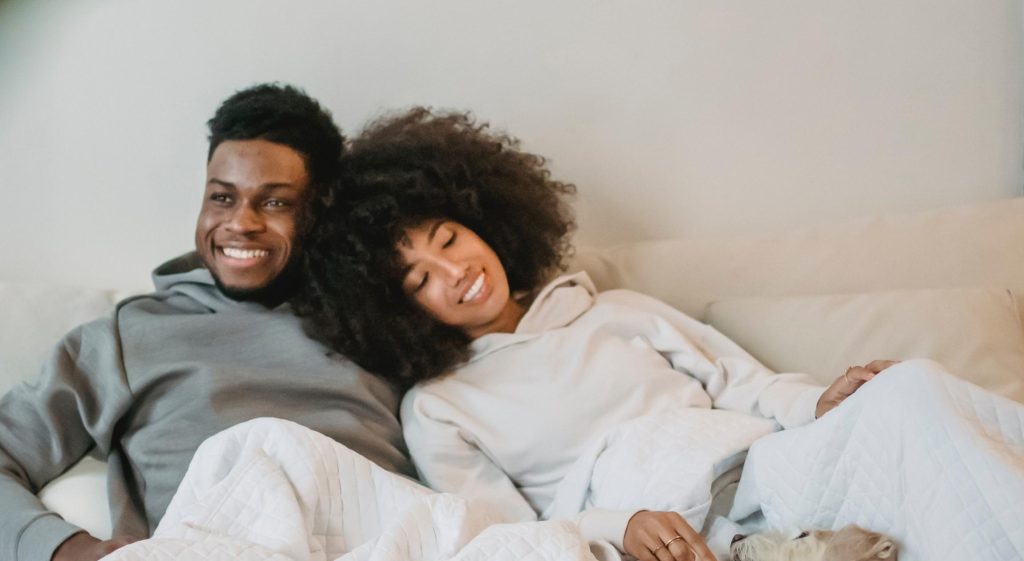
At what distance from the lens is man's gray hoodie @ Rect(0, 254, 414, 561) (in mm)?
1249

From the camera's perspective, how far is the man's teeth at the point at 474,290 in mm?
1387

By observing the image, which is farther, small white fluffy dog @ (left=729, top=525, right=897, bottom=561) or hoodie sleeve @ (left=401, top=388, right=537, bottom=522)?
hoodie sleeve @ (left=401, top=388, right=537, bottom=522)

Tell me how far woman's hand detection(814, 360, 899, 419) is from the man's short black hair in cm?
85

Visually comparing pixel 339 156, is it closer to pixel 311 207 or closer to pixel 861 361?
pixel 311 207

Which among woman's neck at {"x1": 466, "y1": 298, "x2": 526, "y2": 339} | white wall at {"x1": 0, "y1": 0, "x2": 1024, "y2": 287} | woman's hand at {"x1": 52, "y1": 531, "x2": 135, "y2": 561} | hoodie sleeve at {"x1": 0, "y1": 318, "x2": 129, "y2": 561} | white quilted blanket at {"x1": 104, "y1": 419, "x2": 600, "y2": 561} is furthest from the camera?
white wall at {"x1": 0, "y1": 0, "x2": 1024, "y2": 287}

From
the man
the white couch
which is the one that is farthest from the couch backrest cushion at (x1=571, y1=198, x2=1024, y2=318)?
the man

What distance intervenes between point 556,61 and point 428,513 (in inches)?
37.8

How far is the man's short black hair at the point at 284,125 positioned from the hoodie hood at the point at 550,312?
390 millimetres

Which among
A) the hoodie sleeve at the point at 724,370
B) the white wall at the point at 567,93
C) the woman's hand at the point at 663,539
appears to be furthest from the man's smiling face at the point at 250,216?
the woman's hand at the point at 663,539

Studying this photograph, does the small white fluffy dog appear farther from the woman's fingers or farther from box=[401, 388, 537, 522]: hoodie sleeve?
box=[401, 388, 537, 522]: hoodie sleeve

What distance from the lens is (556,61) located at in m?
1.69

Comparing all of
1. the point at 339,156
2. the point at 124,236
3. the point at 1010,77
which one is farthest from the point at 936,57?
the point at 124,236

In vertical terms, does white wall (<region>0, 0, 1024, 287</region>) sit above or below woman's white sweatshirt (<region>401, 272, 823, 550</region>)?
above

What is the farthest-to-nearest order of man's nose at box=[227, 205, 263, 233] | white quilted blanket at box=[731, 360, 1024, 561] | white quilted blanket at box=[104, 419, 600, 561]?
man's nose at box=[227, 205, 263, 233] → white quilted blanket at box=[104, 419, 600, 561] → white quilted blanket at box=[731, 360, 1024, 561]
